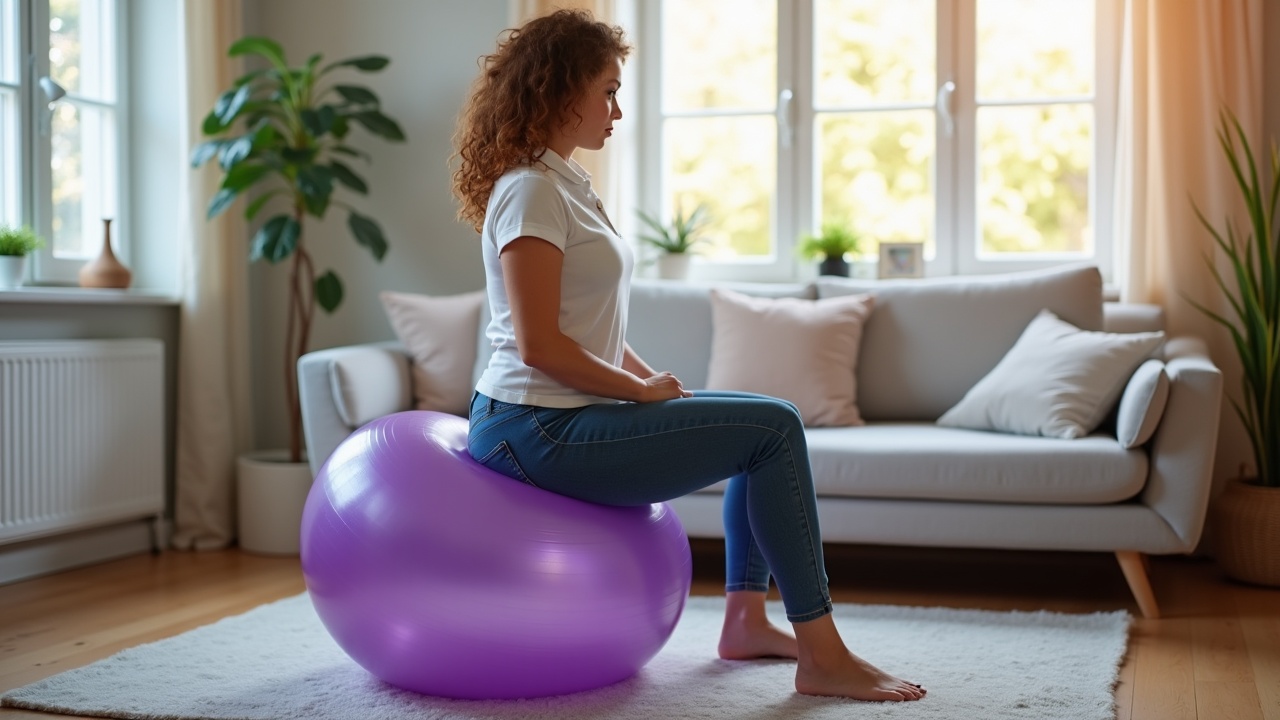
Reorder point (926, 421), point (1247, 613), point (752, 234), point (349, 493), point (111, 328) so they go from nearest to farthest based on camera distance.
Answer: point (349, 493) < point (1247, 613) < point (926, 421) < point (111, 328) < point (752, 234)

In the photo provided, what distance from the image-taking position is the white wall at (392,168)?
14.1ft

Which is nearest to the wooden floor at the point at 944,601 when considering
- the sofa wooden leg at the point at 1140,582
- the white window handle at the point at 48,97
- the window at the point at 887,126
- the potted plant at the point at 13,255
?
the sofa wooden leg at the point at 1140,582

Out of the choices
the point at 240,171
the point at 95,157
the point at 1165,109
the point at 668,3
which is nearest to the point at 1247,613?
the point at 1165,109

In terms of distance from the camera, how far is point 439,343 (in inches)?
145

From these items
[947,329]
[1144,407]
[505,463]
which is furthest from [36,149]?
[1144,407]

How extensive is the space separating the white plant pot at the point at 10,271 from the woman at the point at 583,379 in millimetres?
1894

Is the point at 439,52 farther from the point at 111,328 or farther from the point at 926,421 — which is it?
the point at 926,421

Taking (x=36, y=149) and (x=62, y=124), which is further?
(x=62, y=124)

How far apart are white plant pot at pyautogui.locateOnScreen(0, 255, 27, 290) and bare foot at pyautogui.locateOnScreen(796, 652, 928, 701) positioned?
250cm

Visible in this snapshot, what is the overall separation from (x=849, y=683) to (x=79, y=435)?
249 centimetres

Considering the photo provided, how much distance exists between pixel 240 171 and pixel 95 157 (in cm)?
61

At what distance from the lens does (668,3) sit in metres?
4.34

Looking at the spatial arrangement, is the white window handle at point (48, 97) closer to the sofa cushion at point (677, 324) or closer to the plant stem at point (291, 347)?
the plant stem at point (291, 347)

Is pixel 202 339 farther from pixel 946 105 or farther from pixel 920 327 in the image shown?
pixel 946 105
